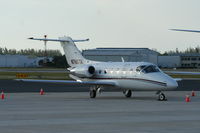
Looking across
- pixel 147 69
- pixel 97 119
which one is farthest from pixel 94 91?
pixel 97 119

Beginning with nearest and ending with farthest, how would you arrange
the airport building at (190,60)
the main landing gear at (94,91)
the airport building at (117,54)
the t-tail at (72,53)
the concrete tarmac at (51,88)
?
the main landing gear at (94,91) < the t-tail at (72,53) < the concrete tarmac at (51,88) < the airport building at (117,54) < the airport building at (190,60)

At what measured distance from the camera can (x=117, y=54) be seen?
387ft

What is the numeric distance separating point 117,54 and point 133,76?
8811 centimetres

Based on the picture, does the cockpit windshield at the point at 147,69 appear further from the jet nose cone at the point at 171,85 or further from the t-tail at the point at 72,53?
the t-tail at the point at 72,53

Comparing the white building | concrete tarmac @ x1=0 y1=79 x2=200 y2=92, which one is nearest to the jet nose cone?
concrete tarmac @ x1=0 y1=79 x2=200 y2=92

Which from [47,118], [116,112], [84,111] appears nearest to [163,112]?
[116,112]

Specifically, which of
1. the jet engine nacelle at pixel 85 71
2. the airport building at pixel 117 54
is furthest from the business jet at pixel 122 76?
the airport building at pixel 117 54

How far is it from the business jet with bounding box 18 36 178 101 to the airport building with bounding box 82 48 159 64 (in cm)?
8078

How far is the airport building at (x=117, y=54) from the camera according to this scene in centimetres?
11631

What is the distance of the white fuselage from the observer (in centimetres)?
2847

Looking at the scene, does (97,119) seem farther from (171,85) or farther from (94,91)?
(94,91)

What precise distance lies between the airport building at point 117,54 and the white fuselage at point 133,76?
81.2m

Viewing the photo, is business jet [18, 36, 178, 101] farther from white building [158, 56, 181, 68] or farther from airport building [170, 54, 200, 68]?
airport building [170, 54, 200, 68]

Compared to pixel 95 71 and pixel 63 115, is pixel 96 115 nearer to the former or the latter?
pixel 63 115
